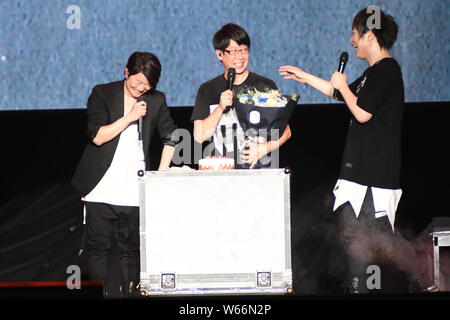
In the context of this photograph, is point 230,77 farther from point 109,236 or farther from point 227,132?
point 109,236

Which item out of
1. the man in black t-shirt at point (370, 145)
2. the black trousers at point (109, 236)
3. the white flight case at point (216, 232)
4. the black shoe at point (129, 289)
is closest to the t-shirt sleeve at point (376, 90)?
the man in black t-shirt at point (370, 145)

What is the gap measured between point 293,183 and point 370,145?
1.07 meters

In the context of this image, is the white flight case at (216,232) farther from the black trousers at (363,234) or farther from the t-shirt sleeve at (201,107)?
the t-shirt sleeve at (201,107)

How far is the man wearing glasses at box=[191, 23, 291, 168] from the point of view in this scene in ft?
13.3

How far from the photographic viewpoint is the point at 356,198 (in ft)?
13.1

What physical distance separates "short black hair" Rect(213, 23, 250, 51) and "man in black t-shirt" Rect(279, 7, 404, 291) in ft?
0.97

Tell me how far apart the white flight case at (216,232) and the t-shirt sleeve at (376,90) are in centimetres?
54

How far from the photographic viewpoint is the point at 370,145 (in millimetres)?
4008

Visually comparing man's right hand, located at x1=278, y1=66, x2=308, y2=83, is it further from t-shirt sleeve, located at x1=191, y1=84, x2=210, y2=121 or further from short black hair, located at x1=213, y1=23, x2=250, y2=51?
t-shirt sleeve, located at x1=191, y1=84, x2=210, y2=121

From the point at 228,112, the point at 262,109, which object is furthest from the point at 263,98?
the point at 228,112

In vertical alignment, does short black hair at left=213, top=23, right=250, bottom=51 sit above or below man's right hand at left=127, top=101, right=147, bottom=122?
above

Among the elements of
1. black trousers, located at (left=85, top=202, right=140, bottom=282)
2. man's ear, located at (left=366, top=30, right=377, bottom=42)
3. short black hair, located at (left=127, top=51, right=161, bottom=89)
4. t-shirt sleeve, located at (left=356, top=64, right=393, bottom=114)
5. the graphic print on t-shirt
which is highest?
man's ear, located at (left=366, top=30, right=377, bottom=42)

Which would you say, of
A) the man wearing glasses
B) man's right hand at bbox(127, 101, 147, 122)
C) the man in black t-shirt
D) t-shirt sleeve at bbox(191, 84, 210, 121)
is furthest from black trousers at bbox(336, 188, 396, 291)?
man's right hand at bbox(127, 101, 147, 122)
